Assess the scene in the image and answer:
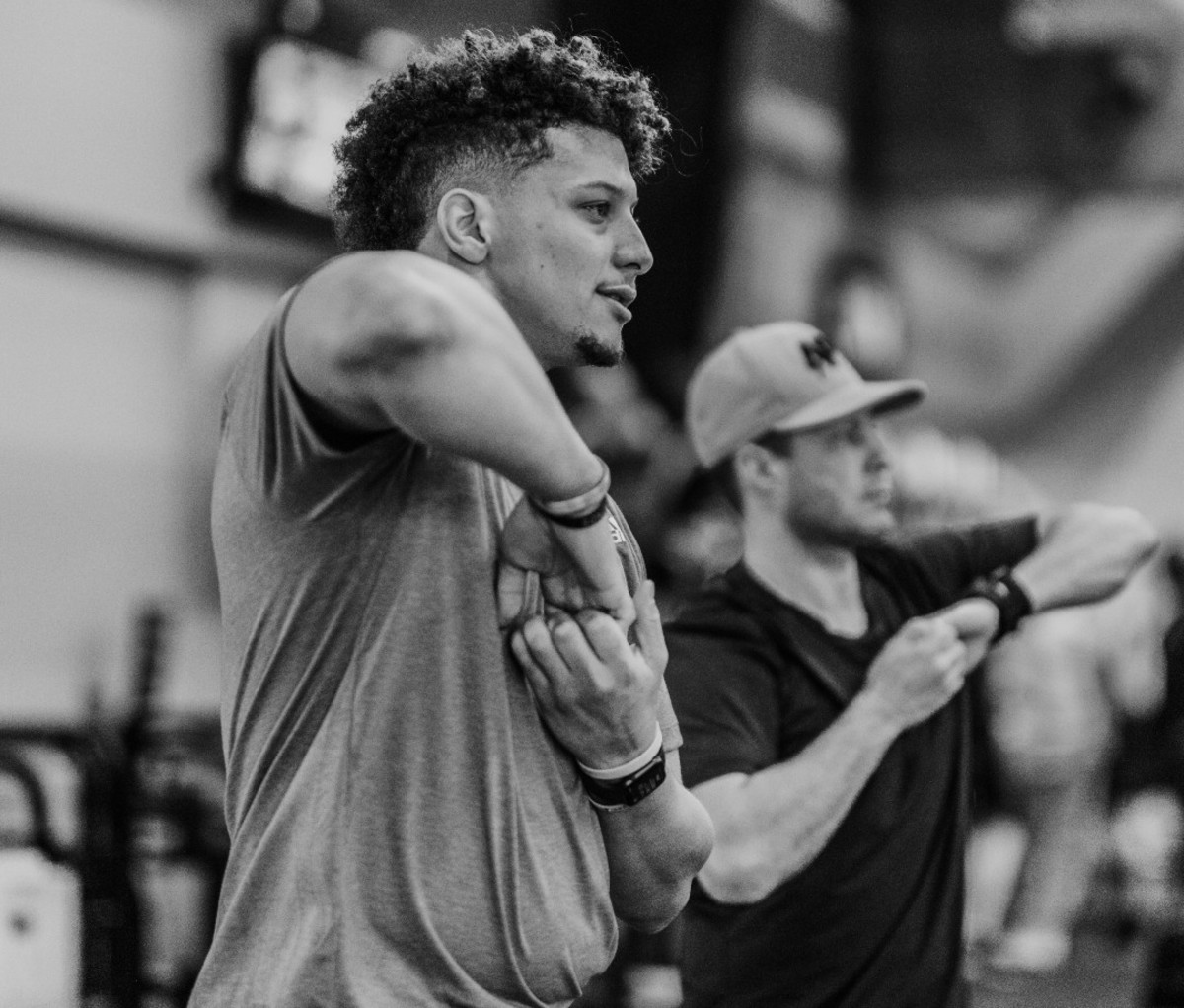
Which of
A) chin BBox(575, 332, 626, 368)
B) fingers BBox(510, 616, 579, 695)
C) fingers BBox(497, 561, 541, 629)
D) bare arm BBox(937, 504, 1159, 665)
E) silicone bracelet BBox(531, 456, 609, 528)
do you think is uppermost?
chin BBox(575, 332, 626, 368)

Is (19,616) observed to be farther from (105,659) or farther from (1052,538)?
(1052,538)

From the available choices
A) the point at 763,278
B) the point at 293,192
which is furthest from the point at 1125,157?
the point at 293,192

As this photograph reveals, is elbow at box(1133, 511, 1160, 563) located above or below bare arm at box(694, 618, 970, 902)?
above

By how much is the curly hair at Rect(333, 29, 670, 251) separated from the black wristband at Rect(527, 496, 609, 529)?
0.38 m

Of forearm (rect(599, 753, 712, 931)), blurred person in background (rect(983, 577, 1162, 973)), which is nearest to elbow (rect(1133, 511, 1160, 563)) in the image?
forearm (rect(599, 753, 712, 931))

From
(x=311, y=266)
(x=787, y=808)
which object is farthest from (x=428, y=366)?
(x=311, y=266)

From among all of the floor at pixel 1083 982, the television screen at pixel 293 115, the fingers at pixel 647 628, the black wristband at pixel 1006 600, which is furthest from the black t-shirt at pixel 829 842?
the television screen at pixel 293 115

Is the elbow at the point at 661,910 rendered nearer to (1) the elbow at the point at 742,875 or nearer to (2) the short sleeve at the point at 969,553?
(1) the elbow at the point at 742,875

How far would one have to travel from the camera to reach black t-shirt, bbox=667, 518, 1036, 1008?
2.42m

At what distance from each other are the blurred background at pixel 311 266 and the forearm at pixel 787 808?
1.78m

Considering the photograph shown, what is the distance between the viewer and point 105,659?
5.88 meters

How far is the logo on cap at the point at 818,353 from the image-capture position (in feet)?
9.57

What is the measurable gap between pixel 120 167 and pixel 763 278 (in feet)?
13.3

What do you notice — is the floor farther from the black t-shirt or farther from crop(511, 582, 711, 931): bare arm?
crop(511, 582, 711, 931): bare arm
